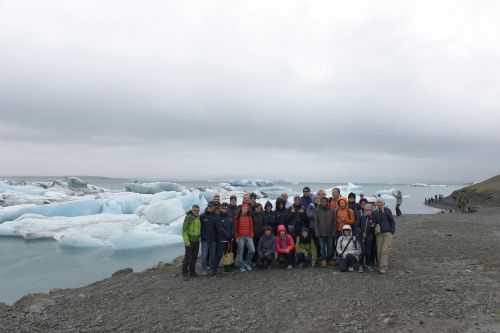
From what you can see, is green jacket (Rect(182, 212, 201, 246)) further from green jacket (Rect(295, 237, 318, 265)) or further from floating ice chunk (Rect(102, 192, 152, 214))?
floating ice chunk (Rect(102, 192, 152, 214))

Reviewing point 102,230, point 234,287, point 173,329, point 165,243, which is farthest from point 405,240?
point 102,230

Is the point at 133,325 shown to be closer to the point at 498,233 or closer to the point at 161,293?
the point at 161,293

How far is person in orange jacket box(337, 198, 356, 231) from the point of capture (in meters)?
6.49

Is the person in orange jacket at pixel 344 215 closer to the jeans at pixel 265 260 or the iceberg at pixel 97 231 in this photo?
the jeans at pixel 265 260

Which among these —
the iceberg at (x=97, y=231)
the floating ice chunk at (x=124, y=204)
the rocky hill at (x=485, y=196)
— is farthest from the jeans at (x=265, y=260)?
the rocky hill at (x=485, y=196)

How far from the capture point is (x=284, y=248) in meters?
6.72

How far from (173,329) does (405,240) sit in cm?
756

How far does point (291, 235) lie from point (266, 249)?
0.51m

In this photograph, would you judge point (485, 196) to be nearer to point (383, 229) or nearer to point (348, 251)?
point (383, 229)

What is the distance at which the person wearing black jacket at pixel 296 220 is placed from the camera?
6.76 meters

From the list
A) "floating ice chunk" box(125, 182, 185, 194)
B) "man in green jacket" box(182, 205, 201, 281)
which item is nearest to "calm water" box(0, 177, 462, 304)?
"man in green jacket" box(182, 205, 201, 281)

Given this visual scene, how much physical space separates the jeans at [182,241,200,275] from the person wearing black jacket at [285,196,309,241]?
1.66 metres

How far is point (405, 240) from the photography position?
10102 mm

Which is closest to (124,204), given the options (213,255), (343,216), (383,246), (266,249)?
(213,255)
